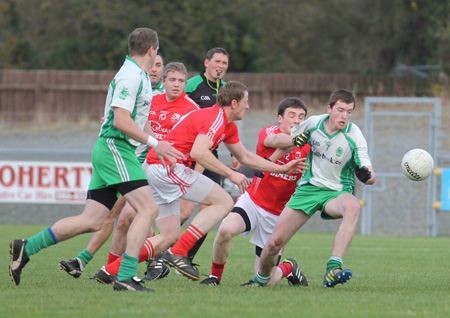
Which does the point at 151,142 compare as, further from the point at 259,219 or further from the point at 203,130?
the point at 259,219

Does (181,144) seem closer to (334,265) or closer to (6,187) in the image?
(334,265)

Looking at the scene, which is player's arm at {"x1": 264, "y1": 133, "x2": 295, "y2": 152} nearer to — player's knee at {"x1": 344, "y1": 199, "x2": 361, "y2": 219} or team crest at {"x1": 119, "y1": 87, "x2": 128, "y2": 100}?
player's knee at {"x1": 344, "y1": 199, "x2": 361, "y2": 219}

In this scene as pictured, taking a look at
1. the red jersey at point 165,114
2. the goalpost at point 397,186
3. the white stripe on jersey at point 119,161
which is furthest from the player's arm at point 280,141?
the goalpost at point 397,186

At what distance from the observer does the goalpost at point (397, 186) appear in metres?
17.0

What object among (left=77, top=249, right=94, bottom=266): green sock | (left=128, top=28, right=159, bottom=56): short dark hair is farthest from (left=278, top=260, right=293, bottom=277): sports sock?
(left=128, top=28, right=159, bottom=56): short dark hair

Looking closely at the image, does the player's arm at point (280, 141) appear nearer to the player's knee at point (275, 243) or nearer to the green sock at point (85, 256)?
the player's knee at point (275, 243)

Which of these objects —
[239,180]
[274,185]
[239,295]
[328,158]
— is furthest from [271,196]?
[239,295]

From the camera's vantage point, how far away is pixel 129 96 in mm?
6715

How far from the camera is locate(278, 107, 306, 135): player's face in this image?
8062 millimetres

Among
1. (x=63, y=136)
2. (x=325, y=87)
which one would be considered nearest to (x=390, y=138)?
(x=325, y=87)

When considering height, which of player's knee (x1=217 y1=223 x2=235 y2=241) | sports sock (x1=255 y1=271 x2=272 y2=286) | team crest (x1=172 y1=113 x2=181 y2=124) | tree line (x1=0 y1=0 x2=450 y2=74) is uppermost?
tree line (x1=0 y1=0 x2=450 y2=74)

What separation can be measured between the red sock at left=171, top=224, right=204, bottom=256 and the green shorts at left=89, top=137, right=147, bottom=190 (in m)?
0.90

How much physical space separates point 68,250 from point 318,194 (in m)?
5.44

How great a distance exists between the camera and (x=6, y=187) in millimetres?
17094
